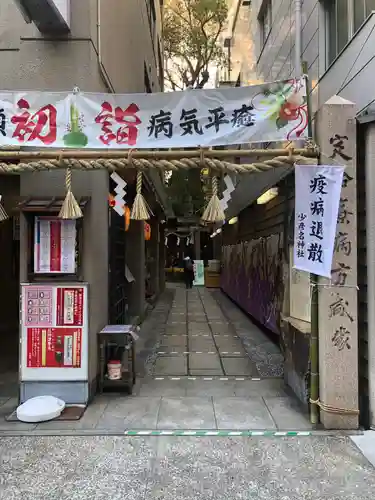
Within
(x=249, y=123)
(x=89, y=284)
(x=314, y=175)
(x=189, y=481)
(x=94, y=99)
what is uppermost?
(x=94, y=99)

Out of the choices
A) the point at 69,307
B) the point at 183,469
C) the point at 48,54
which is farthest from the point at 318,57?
the point at 183,469

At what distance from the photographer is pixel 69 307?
5969 mm

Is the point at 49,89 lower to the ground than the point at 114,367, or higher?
higher

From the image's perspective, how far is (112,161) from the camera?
17.9 feet

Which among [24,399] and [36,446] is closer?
[36,446]

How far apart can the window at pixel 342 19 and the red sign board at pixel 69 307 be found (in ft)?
18.7

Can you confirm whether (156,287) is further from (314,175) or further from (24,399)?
(314,175)

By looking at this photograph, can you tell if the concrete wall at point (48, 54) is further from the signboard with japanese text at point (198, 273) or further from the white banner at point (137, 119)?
the signboard with japanese text at point (198, 273)

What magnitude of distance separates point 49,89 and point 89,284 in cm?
284

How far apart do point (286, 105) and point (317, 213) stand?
4.67 ft

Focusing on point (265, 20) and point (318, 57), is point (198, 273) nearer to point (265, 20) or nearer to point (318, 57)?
point (265, 20)

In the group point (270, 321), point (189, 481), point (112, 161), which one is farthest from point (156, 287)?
point (189, 481)

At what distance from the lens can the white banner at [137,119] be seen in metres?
5.46

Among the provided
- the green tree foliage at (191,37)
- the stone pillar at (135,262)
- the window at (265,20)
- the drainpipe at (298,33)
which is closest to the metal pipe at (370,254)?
the drainpipe at (298,33)
